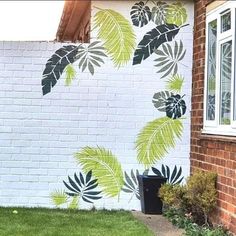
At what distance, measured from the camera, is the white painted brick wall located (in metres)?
8.90

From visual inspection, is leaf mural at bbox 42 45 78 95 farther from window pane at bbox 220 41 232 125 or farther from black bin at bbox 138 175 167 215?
window pane at bbox 220 41 232 125

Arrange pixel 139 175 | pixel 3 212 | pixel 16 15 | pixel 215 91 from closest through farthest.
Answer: pixel 215 91 < pixel 3 212 < pixel 139 175 < pixel 16 15

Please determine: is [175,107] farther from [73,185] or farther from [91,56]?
[73,185]

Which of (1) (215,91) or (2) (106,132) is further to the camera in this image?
(2) (106,132)

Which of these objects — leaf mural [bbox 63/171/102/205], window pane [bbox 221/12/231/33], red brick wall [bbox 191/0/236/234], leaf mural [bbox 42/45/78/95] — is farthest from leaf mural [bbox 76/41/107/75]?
window pane [bbox 221/12/231/33]

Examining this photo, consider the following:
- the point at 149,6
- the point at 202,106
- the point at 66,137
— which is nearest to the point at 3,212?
the point at 66,137

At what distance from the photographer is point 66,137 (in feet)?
29.4

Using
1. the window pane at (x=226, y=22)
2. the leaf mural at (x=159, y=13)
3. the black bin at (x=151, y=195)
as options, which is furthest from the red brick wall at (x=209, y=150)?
the window pane at (x=226, y=22)

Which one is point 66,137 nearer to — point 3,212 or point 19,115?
point 19,115

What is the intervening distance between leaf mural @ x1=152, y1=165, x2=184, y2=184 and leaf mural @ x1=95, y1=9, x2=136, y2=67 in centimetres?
185

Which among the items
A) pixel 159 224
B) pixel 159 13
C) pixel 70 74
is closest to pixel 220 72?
pixel 159 13

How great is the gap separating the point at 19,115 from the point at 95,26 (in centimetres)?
190

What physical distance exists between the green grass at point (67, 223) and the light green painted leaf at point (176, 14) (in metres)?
3.23

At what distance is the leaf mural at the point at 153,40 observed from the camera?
29.8 ft
